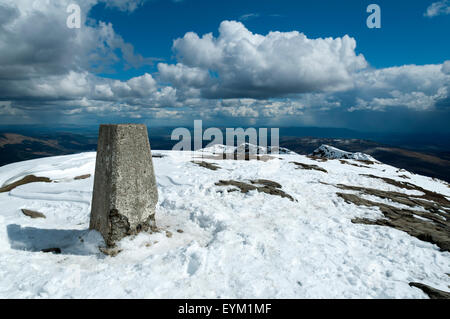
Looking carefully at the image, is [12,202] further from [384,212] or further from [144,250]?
[384,212]

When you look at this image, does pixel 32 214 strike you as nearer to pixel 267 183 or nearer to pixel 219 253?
pixel 219 253

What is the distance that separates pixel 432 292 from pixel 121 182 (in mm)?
8409

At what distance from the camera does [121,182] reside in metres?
6.75

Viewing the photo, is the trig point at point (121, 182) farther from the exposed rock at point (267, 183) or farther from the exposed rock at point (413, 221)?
the exposed rock at point (413, 221)

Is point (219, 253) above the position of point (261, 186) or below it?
below

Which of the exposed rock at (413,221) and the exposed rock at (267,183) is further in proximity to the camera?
the exposed rock at (267,183)

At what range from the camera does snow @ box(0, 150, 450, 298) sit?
520cm

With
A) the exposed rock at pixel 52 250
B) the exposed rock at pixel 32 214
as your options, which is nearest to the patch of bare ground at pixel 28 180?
the exposed rock at pixel 32 214

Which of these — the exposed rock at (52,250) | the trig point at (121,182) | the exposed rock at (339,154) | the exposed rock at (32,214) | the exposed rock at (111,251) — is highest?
the trig point at (121,182)

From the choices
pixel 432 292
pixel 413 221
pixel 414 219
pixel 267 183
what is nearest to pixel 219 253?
pixel 432 292

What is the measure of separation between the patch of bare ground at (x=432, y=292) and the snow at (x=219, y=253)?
0.23m

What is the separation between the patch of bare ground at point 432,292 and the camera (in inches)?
206

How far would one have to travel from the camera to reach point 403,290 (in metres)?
5.43

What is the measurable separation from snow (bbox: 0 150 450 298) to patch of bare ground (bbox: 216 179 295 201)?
626 mm
